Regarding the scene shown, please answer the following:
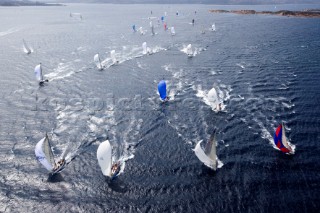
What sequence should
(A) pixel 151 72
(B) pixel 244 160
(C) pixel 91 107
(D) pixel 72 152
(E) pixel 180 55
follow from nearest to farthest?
(B) pixel 244 160, (D) pixel 72 152, (C) pixel 91 107, (A) pixel 151 72, (E) pixel 180 55

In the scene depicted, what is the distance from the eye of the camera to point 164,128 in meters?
49.7

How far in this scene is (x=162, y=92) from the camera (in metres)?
59.4

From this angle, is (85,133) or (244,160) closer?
(244,160)

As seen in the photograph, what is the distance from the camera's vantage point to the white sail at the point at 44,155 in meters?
38.5

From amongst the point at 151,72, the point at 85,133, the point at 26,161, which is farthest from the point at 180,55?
the point at 26,161

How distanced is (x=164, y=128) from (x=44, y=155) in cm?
2153

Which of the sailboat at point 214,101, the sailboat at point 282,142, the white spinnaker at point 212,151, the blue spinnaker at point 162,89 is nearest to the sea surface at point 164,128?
the sailboat at point 282,142

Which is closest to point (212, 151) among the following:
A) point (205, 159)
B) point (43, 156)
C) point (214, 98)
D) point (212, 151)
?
point (212, 151)

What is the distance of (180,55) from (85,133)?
190 ft

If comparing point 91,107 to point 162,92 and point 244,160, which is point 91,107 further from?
point 244,160

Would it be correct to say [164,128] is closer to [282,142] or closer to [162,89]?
[162,89]

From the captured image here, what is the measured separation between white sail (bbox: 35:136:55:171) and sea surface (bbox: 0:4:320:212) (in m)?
1.99

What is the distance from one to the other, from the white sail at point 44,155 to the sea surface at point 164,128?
1.99 m

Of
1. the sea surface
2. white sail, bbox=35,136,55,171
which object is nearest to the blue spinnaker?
the sea surface
